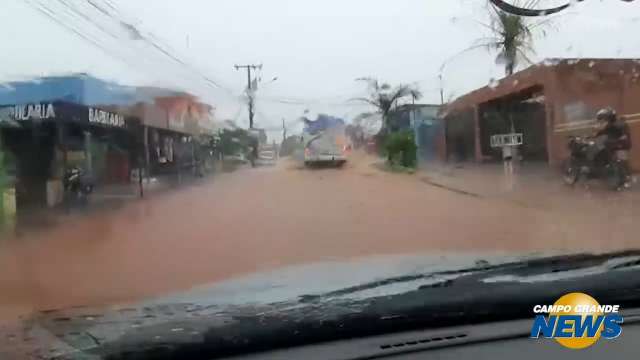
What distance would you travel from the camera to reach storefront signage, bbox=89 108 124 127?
15.4ft

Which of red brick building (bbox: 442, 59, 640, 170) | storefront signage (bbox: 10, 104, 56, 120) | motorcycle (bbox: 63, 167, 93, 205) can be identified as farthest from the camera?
red brick building (bbox: 442, 59, 640, 170)

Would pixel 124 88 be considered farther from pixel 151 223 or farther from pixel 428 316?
pixel 428 316

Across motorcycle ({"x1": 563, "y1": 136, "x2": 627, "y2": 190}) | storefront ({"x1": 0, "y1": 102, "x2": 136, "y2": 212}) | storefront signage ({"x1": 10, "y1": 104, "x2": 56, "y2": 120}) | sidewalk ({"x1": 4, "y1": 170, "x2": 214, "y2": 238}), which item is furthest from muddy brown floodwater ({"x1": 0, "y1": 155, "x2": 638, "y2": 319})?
storefront signage ({"x1": 10, "y1": 104, "x2": 56, "y2": 120})

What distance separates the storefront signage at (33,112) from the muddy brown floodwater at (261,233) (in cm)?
71

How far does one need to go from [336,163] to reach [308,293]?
2650mm

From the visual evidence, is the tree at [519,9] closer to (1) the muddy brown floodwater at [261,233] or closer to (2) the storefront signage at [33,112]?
(1) the muddy brown floodwater at [261,233]

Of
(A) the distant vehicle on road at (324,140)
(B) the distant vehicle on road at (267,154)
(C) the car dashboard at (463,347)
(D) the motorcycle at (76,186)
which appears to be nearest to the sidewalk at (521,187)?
(A) the distant vehicle on road at (324,140)

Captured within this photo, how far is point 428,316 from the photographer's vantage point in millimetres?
2574

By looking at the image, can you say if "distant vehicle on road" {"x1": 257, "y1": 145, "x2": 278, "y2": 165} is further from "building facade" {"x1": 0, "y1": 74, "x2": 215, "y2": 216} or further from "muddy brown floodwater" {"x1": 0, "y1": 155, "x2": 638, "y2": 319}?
"building facade" {"x1": 0, "y1": 74, "x2": 215, "y2": 216}

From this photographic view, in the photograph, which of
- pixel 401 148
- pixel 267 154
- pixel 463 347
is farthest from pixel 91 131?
pixel 463 347

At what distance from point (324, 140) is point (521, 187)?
7.34 ft

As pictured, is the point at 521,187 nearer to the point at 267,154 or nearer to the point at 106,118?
the point at 267,154

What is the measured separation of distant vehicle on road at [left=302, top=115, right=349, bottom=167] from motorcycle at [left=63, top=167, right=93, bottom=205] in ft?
4.94

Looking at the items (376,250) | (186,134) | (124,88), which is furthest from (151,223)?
(376,250)
